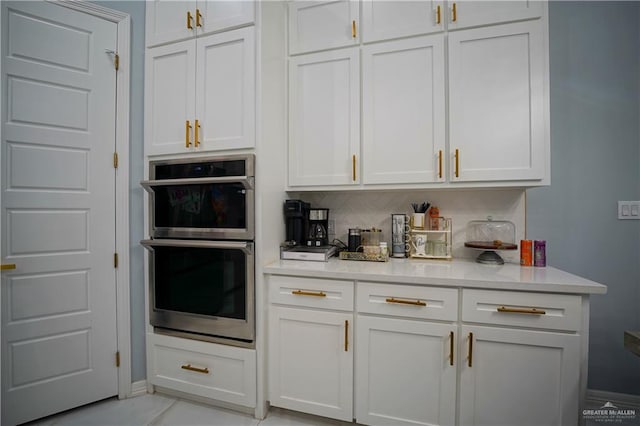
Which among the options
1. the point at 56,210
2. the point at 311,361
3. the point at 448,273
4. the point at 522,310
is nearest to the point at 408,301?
the point at 448,273

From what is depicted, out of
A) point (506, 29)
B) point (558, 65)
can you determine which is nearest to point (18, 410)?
point (506, 29)

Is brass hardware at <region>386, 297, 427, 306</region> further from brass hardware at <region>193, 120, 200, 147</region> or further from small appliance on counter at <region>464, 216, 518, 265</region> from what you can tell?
brass hardware at <region>193, 120, 200, 147</region>

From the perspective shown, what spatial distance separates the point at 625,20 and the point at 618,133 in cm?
67

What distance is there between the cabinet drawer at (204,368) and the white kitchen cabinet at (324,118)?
1146 millimetres

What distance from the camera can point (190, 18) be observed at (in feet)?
5.96

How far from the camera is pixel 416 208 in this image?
6.46ft

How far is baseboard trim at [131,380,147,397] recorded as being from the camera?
1.93 m

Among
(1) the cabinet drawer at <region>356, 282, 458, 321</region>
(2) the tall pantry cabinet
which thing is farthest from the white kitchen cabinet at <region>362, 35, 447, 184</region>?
(1) the cabinet drawer at <region>356, 282, 458, 321</region>

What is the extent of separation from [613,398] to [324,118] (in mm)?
2499

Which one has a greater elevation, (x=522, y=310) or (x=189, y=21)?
(x=189, y=21)

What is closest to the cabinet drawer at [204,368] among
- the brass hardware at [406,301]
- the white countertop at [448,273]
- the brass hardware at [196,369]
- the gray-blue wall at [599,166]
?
the brass hardware at [196,369]

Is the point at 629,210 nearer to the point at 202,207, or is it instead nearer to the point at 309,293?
the point at 309,293

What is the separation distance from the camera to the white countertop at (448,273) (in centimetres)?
131

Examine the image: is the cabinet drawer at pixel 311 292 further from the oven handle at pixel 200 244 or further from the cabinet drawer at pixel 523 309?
the cabinet drawer at pixel 523 309
